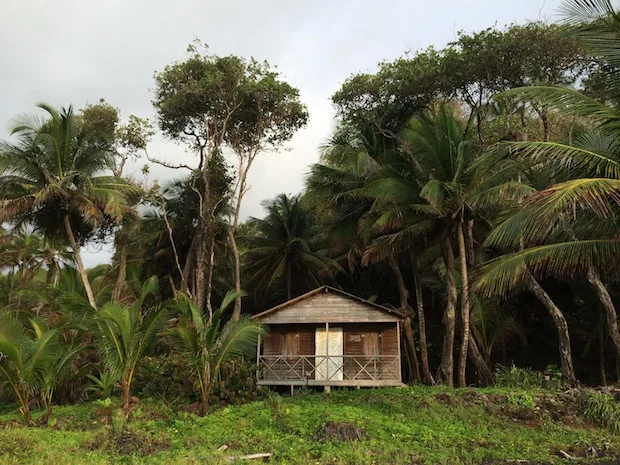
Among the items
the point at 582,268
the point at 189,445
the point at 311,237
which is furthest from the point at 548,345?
the point at 189,445

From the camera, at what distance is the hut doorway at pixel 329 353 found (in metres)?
17.0

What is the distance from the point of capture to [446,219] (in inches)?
614

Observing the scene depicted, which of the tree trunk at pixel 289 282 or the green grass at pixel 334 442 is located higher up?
the tree trunk at pixel 289 282

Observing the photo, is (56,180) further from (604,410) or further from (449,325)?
(604,410)

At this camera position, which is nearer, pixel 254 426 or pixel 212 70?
pixel 254 426

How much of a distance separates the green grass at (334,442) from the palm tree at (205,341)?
1027 mm

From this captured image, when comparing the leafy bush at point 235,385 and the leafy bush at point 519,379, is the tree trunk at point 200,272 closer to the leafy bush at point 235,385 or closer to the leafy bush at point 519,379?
the leafy bush at point 235,385

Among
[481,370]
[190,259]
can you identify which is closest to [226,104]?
[190,259]

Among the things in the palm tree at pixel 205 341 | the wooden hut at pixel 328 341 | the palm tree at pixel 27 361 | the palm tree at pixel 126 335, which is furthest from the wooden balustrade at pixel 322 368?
the palm tree at pixel 27 361

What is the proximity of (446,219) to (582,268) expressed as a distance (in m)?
7.75

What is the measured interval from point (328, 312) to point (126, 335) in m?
7.74

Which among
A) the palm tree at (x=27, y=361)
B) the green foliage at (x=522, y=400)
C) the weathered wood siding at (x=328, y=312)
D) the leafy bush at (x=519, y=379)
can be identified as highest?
the weathered wood siding at (x=328, y=312)

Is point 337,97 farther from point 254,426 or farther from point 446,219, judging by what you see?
point 254,426

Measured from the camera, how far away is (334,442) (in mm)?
9719
